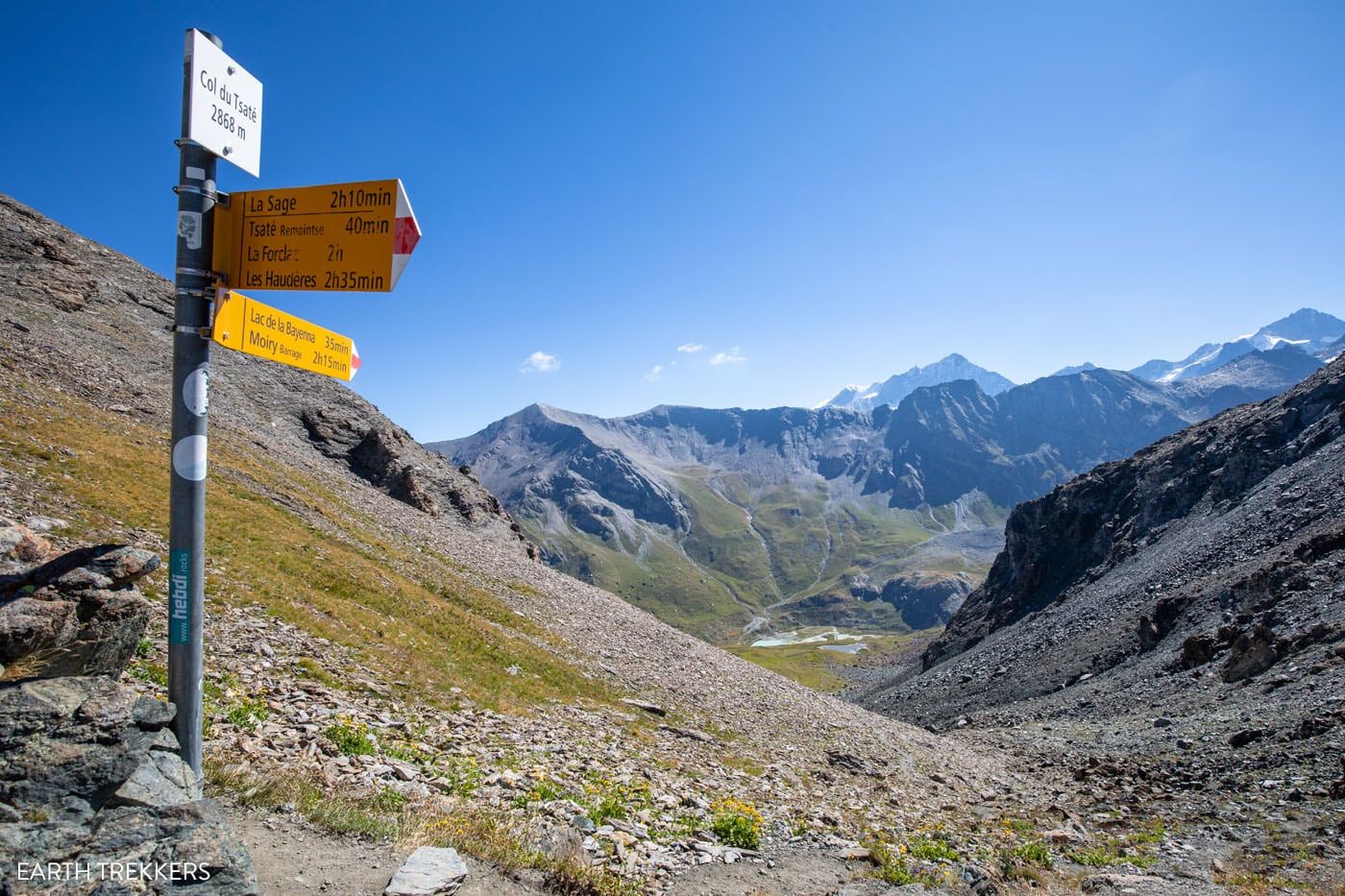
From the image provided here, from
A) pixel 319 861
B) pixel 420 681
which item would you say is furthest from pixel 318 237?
pixel 420 681

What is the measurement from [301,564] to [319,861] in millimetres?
21252

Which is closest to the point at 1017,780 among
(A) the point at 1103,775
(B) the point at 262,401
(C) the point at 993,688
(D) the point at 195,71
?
(A) the point at 1103,775

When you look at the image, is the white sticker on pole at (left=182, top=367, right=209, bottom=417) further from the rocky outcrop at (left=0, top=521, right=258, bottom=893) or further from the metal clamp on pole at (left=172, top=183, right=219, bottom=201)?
the rocky outcrop at (left=0, top=521, right=258, bottom=893)

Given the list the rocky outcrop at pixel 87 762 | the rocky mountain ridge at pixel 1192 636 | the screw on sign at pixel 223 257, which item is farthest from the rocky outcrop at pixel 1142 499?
the rocky outcrop at pixel 87 762

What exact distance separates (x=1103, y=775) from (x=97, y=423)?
170 feet

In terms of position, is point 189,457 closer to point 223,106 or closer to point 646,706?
point 223,106

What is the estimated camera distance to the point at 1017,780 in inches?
1212

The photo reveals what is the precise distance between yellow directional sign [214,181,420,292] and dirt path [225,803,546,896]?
249 inches

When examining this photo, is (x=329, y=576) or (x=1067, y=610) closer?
(x=329, y=576)

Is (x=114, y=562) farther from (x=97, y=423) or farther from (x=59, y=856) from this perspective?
(x=97, y=423)

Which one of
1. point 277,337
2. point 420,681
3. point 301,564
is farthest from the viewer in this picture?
point 301,564

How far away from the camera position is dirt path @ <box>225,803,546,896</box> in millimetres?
6766

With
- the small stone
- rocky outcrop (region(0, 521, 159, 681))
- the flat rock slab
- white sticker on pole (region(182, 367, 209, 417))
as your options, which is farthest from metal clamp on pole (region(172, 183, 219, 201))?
the small stone

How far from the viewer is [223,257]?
20.5ft
